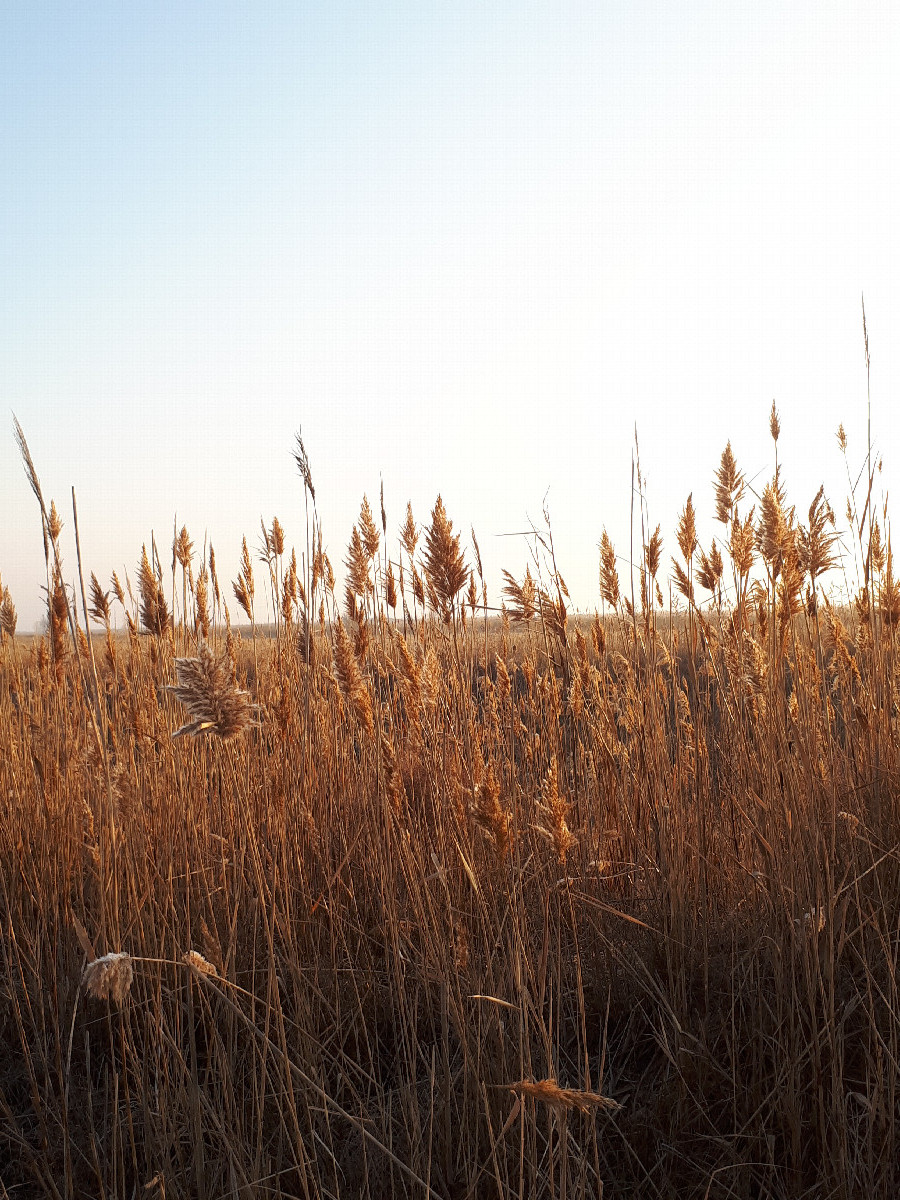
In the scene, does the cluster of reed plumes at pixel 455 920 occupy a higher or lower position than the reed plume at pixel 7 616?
lower

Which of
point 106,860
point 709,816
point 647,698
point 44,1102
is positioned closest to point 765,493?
point 647,698

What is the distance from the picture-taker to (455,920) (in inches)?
76.3

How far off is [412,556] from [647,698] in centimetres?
88

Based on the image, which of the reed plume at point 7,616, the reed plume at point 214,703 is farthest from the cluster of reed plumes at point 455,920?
the reed plume at point 7,616

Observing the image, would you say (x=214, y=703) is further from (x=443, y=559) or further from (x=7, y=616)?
(x=7, y=616)

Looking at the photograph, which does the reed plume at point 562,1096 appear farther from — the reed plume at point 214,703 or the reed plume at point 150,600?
the reed plume at point 150,600

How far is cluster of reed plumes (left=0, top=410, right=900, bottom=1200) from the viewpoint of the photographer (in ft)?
5.09

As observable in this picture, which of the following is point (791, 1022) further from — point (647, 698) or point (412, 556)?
point (412, 556)

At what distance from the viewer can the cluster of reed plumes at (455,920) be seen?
1.55 meters

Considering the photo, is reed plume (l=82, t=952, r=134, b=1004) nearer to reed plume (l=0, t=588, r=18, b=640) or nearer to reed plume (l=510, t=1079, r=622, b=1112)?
reed plume (l=510, t=1079, r=622, b=1112)

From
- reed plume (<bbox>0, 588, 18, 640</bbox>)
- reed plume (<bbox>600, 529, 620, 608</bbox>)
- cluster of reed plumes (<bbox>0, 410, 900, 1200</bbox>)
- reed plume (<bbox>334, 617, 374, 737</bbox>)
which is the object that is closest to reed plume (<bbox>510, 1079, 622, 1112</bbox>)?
cluster of reed plumes (<bbox>0, 410, 900, 1200</bbox>)

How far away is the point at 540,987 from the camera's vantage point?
4.77ft

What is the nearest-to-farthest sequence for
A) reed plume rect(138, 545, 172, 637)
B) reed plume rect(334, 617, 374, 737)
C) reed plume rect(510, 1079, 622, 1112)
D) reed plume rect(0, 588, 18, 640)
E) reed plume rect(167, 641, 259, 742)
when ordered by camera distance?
reed plume rect(510, 1079, 622, 1112) → reed plume rect(167, 641, 259, 742) → reed plume rect(334, 617, 374, 737) → reed plume rect(138, 545, 172, 637) → reed plume rect(0, 588, 18, 640)

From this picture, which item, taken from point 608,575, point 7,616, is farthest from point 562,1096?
point 7,616
